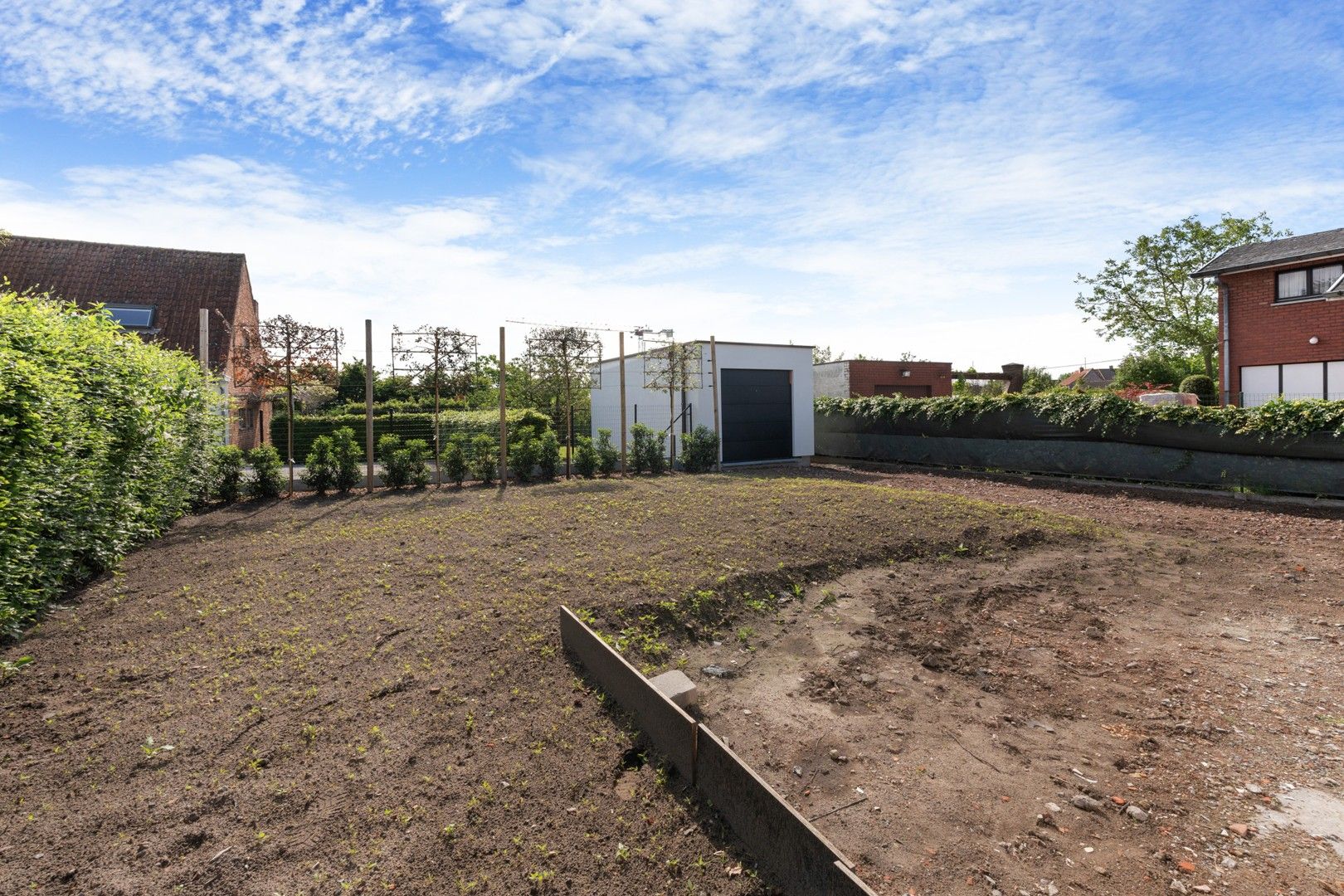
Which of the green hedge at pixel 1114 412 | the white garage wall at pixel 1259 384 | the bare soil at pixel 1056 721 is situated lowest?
the bare soil at pixel 1056 721

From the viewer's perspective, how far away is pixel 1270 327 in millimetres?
15094

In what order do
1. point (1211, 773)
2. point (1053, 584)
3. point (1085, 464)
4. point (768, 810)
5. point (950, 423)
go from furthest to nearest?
point (950, 423)
point (1085, 464)
point (1053, 584)
point (1211, 773)
point (768, 810)

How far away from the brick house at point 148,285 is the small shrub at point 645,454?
11020 mm

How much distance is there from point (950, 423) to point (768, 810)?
530 inches

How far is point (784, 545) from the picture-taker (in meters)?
6.14

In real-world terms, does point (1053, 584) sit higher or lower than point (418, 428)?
lower

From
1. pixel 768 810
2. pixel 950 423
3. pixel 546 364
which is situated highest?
pixel 546 364

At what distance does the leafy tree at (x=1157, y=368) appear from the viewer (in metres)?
25.4

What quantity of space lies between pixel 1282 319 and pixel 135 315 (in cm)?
2931

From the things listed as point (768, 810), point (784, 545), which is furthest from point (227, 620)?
point (784, 545)

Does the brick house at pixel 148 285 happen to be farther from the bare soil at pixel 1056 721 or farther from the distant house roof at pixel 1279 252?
the distant house roof at pixel 1279 252

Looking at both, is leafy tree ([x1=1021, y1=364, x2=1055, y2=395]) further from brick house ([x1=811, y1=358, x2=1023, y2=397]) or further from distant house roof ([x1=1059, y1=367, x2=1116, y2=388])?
distant house roof ([x1=1059, y1=367, x2=1116, y2=388])

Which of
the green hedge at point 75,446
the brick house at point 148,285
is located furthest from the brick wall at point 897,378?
the green hedge at point 75,446

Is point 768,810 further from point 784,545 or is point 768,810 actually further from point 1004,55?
point 1004,55
